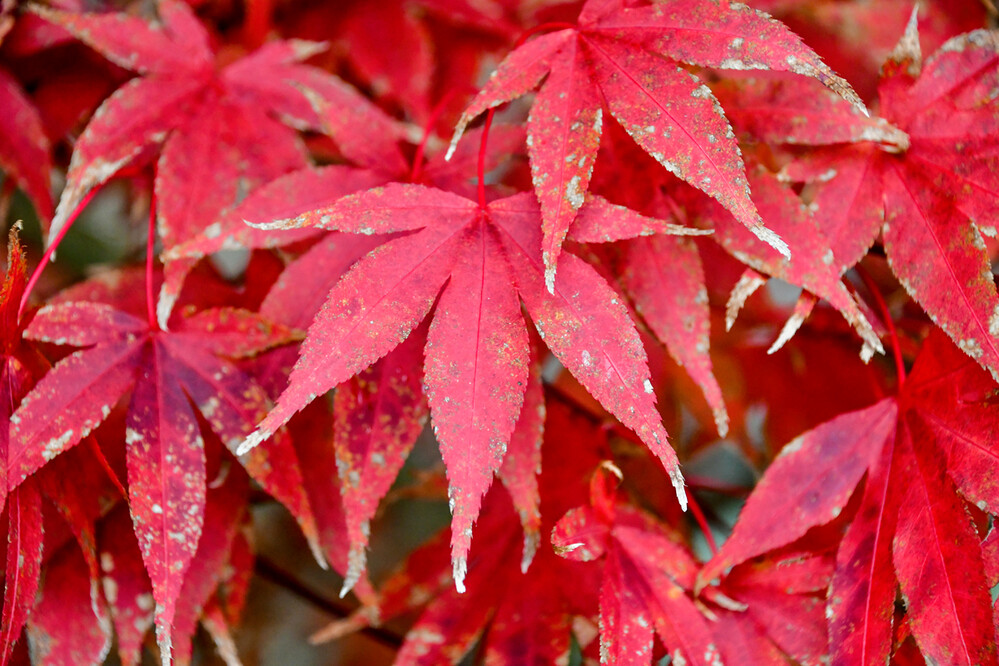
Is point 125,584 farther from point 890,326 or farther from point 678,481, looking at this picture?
point 890,326

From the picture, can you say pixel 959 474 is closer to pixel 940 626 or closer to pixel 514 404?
pixel 940 626

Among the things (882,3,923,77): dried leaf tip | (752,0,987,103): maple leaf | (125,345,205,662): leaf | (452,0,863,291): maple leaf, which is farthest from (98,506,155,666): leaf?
(752,0,987,103): maple leaf

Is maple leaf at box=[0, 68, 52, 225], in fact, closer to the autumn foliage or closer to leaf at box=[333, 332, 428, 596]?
the autumn foliage

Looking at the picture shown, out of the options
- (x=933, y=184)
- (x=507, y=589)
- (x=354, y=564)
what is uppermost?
(x=933, y=184)

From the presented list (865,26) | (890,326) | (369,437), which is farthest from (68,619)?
(865,26)

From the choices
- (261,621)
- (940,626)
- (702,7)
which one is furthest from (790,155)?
(261,621)
